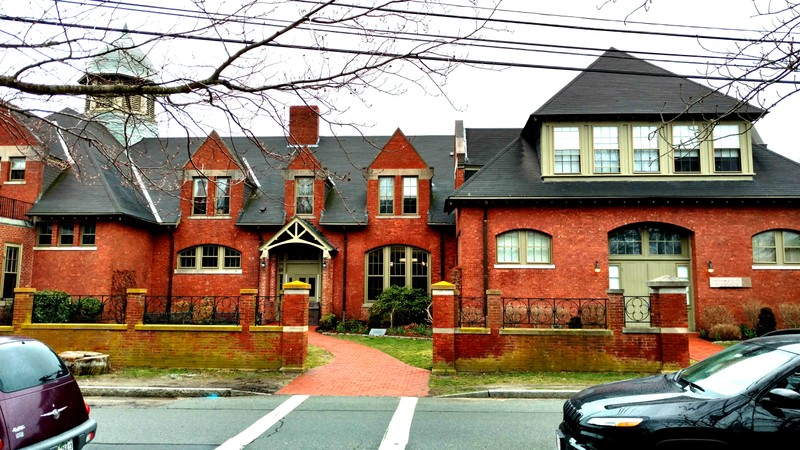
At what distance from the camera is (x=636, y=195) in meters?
18.9

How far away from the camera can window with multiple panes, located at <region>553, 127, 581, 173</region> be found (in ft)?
65.9

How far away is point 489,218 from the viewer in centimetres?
1952

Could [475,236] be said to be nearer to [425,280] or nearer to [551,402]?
[425,280]

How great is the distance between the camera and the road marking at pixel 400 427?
283 inches

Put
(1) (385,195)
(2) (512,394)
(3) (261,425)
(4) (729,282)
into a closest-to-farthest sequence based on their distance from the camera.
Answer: (3) (261,425), (2) (512,394), (4) (729,282), (1) (385,195)

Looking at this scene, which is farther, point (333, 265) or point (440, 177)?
point (440, 177)

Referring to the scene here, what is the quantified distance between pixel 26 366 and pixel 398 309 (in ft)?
52.5

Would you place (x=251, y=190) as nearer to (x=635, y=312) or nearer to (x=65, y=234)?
(x=65, y=234)

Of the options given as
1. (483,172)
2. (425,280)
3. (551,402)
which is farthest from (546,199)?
(551,402)

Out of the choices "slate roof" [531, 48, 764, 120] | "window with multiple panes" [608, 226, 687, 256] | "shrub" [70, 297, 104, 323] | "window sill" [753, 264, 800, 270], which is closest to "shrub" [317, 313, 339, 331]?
"shrub" [70, 297, 104, 323]

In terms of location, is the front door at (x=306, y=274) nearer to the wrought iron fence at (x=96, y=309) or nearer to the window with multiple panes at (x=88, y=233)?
the wrought iron fence at (x=96, y=309)

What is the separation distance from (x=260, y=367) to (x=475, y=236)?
30.3 feet

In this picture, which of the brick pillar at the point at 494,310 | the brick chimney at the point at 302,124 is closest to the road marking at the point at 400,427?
the brick pillar at the point at 494,310

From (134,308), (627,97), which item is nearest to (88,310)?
(134,308)
